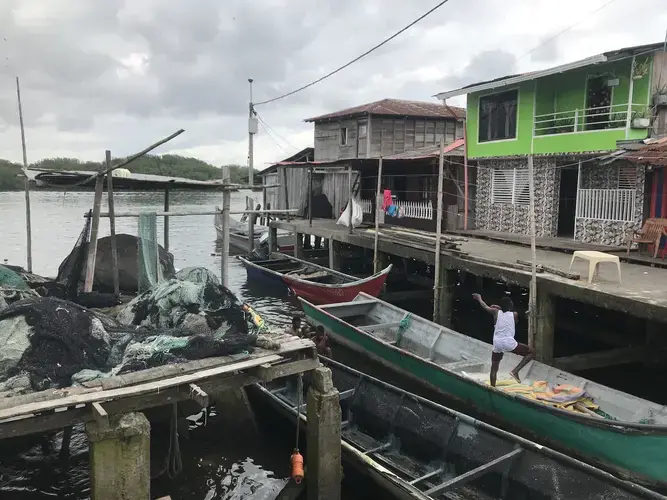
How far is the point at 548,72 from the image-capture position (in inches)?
599

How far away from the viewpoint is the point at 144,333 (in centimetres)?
724

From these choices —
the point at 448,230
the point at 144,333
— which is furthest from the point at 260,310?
the point at 144,333

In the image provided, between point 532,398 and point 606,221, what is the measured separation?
8693mm

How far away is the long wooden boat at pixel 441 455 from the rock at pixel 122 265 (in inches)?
164

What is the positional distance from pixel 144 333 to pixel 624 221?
496 inches

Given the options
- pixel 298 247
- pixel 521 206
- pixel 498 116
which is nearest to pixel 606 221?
pixel 521 206

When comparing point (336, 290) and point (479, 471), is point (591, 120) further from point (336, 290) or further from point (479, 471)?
point (479, 471)

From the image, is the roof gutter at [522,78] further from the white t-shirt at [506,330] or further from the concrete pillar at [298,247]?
the white t-shirt at [506,330]

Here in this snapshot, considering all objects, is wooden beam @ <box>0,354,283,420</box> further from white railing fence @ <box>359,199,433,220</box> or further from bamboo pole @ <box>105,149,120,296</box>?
white railing fence @ <box>359,199,433,220</box>

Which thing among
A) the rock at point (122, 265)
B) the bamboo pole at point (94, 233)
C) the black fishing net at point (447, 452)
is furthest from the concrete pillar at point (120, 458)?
the rock at point (122, 265)

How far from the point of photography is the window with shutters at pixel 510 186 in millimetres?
17547

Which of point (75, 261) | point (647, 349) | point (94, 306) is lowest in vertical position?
point (647, 349)

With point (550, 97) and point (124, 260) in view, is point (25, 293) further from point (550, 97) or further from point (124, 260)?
point (550, 97)

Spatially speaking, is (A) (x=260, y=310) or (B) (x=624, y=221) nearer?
(B) (x=624, y=221)
